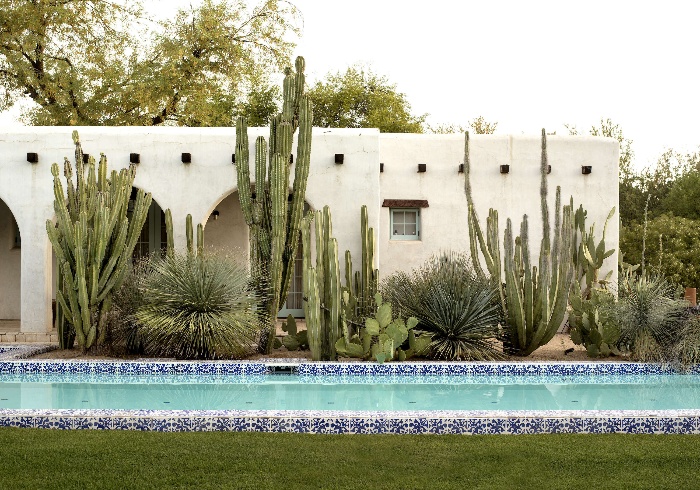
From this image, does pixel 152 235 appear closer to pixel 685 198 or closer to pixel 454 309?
pixel 454 309

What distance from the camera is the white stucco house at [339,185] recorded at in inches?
547

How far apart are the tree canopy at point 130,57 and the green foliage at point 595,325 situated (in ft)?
53.3

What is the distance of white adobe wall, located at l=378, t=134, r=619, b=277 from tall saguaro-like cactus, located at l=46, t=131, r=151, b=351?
5.17m

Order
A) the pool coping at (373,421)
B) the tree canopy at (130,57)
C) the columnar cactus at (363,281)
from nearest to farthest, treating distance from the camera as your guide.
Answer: the pool coping at (373,421)
the columnar cactus at (363,281)
the tree canopy at (130,57)

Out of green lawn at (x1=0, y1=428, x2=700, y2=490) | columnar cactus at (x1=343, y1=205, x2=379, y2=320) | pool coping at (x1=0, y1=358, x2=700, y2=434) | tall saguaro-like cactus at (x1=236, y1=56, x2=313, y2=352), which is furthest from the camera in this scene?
columnar cactus at (x1=343, y1=205, x2=379, y2=320)

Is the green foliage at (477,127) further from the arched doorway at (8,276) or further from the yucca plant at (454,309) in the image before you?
the yucca plant at (454,309)

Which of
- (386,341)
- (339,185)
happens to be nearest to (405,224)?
(339,185)

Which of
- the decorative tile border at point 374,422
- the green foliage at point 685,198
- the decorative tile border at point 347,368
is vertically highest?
the green foliage at point 685,198

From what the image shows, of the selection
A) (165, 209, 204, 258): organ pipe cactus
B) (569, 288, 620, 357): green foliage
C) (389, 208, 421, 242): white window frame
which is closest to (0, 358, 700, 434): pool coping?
(569, 288, 620, 357): green foliage

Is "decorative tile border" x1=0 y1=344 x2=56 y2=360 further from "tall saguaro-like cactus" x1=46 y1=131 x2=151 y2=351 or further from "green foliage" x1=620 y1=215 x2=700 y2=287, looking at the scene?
"green foliage" x1=620 y1=215 x2=700 y2=287

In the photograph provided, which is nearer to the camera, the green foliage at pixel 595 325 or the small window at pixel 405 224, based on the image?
the green foliage at pixel 595 325

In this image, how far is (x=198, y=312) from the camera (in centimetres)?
1127

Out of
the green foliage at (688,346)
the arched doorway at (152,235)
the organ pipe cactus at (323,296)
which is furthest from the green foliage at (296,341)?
the arched doorway at (152,235)

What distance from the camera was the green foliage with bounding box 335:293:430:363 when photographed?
10703 mm
